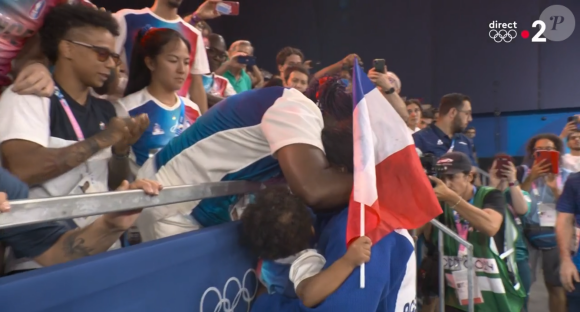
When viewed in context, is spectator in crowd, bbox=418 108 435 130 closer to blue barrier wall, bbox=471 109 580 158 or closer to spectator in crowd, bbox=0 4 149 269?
blue barrier wall, bbox=471 109 580 158

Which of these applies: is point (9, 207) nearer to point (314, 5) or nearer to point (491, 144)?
point (491, 144)

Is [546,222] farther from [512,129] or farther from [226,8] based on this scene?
[512,129]

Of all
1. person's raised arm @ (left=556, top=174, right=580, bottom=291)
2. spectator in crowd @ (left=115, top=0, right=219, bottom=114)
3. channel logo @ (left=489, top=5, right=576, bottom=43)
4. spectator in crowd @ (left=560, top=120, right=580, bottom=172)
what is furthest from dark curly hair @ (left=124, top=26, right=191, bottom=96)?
channel logo @ (left=489, top=5, right=576, bottom=43)

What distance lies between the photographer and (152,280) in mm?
1410

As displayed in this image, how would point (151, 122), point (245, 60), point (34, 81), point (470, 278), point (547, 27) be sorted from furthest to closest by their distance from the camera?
1. point (547, 27)
2. point (245, 60)
3. point (470, 278)
4. point (151, 122)
5. point (34, 81)

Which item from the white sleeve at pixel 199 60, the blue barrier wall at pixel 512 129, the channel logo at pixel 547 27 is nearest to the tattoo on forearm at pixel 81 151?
the white sleeve at pixel 199 60

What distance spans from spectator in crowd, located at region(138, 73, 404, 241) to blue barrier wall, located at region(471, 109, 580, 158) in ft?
30.2

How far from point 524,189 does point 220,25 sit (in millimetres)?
8729

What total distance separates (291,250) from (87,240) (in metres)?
0.61

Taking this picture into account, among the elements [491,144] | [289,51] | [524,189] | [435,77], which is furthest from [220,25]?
[524,189]


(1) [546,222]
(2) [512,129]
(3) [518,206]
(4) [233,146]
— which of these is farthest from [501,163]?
(2) [512,129]

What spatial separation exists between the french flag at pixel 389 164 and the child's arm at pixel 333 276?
14 centimetres

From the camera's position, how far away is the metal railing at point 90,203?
1.12 metres

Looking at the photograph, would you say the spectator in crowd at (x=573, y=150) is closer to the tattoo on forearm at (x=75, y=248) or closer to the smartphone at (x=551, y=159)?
the smartphone at (x=551, y=159)
